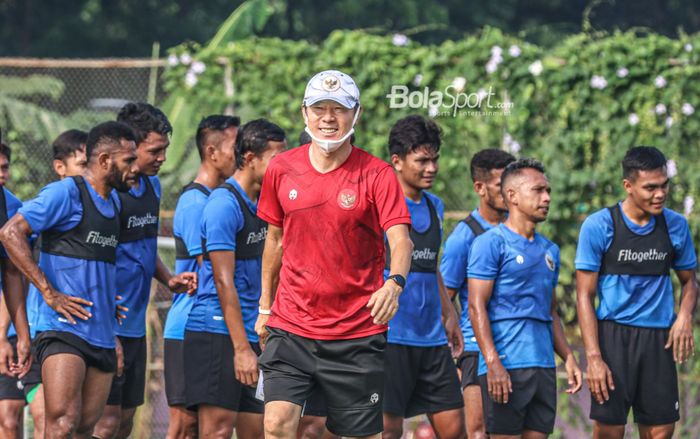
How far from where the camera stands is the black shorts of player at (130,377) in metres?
8.80

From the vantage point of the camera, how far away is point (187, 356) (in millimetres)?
8266

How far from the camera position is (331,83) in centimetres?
670

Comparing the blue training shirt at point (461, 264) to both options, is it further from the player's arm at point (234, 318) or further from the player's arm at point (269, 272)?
the player's arm at point (269, 272)

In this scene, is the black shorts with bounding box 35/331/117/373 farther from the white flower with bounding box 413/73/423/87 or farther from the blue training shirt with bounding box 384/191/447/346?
the white flower with bounding box 413/73/423/87

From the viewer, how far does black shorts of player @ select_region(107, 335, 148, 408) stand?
8.80 metres

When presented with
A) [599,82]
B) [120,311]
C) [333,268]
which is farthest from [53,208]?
[599,82]

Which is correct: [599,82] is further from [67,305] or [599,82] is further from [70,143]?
[67,305]

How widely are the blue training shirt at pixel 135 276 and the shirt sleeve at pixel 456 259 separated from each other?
2101 mm

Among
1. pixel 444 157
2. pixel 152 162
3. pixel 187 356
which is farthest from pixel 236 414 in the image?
pixel 444 157

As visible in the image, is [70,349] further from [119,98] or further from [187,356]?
[119,98]

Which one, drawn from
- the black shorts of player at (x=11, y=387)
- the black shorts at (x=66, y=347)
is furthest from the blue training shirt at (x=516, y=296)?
the black shorts of player at (x=11, y=387)

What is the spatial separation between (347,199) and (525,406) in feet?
8.15

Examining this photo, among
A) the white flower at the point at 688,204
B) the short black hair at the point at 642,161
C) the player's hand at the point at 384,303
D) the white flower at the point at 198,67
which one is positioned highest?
the white flower at the point at 198,67

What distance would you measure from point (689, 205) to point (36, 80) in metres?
7.53
